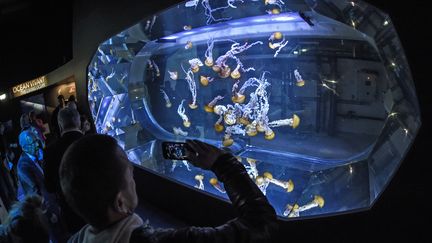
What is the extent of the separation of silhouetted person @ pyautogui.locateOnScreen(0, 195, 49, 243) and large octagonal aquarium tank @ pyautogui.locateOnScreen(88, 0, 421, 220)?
5.70ft

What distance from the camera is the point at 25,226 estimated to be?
1.36 meters

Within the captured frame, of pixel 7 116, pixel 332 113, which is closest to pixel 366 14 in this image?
pixel 332 113

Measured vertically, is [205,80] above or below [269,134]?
→ above

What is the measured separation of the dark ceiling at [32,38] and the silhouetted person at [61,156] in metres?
2.36

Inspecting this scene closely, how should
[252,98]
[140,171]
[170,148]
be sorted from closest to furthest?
[170,148]
[252,98]
[140,171]

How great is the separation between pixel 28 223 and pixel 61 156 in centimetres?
104

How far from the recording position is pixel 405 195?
2.00 m

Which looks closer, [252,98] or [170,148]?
[170,148]

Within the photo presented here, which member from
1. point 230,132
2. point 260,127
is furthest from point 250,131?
point 230,132

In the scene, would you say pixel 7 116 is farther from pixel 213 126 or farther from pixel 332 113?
pixel 332 113

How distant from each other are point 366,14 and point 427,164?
95 centimetres

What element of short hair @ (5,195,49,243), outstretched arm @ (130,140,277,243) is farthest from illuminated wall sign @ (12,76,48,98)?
outstretched arm @ (130,140,277,243)

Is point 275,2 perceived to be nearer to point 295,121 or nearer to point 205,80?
point 295,121

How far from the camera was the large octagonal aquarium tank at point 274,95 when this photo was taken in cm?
225
